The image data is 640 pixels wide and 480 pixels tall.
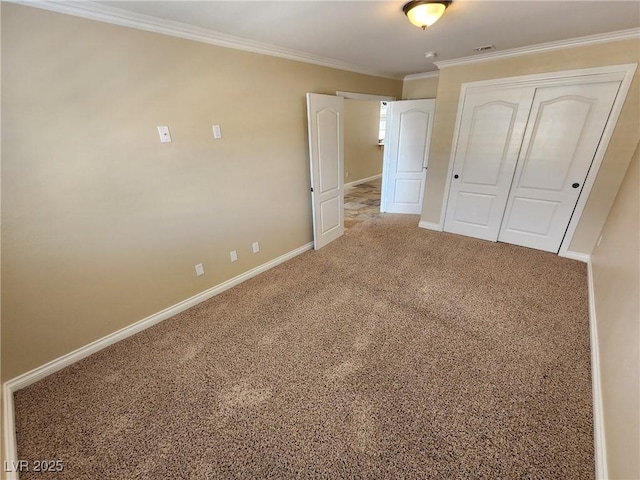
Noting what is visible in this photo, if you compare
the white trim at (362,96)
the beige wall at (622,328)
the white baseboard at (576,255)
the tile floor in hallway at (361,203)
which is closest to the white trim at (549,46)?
the white trim at (362,96)

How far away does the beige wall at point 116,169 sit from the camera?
1.54 metres

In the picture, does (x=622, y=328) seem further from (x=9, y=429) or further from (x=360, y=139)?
(x=360, y=139)

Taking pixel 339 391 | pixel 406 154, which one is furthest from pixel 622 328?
pixel 406 154

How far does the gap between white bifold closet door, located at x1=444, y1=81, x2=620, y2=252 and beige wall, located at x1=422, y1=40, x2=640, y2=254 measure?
0.45ft

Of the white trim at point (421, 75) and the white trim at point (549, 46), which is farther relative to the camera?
the white trim at point (421, 75)

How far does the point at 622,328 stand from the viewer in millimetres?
1450

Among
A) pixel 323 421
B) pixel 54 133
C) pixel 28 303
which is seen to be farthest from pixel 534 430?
pixel 54 133

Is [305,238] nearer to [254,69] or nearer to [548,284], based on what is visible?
[254,69]

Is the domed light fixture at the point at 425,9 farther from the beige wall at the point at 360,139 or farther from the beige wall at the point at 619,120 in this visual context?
the beige wall at the point at 360,139

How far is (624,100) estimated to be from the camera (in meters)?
2.55

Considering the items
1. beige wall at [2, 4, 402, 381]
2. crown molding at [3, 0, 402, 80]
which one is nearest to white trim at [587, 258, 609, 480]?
beige wall at [2, 4, 402, 381]

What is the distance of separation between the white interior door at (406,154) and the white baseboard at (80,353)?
10.3ft

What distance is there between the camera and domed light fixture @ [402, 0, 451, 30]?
163 centimetres

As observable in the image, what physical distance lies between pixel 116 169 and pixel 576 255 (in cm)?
Answer: 477
